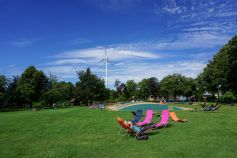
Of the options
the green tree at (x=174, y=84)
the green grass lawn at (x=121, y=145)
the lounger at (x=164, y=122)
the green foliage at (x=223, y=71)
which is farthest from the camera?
the green tree at (x=174, y=84)

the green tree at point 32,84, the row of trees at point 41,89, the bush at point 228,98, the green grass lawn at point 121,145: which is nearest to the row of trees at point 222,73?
the bush at point 228,98

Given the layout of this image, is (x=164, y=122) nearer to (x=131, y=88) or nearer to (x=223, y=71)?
(x=223, y=71)

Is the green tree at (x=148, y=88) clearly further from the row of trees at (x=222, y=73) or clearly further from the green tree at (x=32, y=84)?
the green tree at (x=32, y=84)

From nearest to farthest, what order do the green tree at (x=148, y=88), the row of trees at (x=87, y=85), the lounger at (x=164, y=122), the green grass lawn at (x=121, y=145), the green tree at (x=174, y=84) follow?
the green grass lawn at (x=121, y=145) → the lounger at (x=164, y=122) → the row of trees at (x=87, y=85) → the green tree at (x=174, y=84) → the green tree at (x=148, y=88)

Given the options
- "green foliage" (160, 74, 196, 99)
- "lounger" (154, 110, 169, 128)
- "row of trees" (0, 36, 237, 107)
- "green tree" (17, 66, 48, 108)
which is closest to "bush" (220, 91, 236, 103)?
"row of trees" (0, 36, 237, 107)

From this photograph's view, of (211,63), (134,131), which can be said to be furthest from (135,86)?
(134,131)

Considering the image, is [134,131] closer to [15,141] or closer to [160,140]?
[160,140]

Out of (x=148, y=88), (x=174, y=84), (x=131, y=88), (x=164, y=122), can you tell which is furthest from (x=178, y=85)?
(x=164, y=122)

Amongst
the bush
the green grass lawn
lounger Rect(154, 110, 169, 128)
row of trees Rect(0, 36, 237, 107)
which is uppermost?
row of trees Rect(0, 36, 237, 107)

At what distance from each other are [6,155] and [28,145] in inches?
67.6

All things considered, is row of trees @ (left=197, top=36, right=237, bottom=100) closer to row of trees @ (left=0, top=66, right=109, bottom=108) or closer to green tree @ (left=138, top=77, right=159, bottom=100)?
row of trees @ (left=0, top=66, right=109, bottom=108)

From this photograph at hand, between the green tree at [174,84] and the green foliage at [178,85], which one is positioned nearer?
the green foliage at [178,85]

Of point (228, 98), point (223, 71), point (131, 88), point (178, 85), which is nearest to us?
point (223, 71)

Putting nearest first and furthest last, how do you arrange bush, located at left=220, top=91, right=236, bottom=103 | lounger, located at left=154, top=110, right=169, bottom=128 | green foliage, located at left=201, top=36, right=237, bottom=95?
lounger, located at left=154, top=110, right=169, bottom=128, green foliage, located at left=201, top=36, right=237, bottom=95, bush, located at left=220, top=91, right=236, bottom=103
